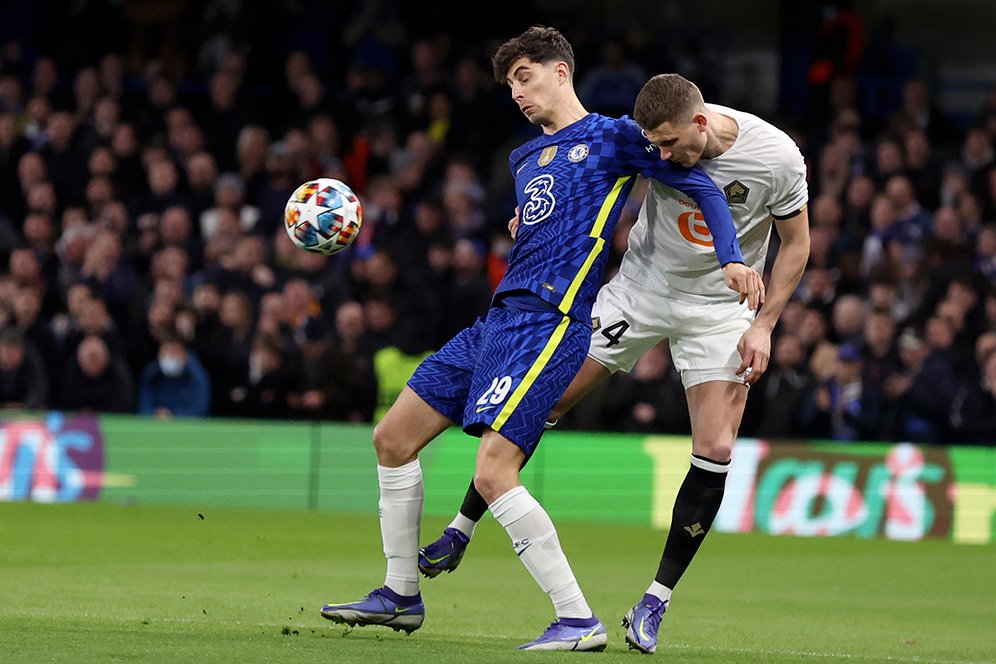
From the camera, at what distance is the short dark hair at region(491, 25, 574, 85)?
657 cm

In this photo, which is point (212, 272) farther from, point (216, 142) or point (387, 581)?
point (387, 581)

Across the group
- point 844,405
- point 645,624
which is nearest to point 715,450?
point 645,624

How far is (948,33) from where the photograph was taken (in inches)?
770

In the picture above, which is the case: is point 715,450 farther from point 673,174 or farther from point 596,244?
point 673,174

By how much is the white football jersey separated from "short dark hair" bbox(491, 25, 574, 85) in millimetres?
750

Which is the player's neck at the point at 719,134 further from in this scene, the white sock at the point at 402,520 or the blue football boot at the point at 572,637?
the blue football boot at the point at 572,637

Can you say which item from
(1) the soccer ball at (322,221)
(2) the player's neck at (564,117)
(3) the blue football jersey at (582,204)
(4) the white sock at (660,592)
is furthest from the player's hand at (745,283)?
(1) the soccer ball at (322,221)

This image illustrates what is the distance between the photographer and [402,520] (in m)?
6.63

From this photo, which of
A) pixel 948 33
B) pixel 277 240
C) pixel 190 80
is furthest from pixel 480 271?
pixel 948 33

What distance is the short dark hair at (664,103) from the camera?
6.39 m

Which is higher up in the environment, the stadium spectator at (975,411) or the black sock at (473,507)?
the black sock at (473,507)

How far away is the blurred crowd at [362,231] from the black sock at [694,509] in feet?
23.7

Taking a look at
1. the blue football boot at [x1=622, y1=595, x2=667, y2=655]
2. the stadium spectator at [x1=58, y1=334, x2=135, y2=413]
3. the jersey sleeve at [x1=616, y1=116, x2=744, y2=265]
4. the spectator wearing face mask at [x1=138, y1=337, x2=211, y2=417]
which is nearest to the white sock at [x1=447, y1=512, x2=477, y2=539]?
the blue football boot at [x1=622, y1=595, x2=667, y2=655]

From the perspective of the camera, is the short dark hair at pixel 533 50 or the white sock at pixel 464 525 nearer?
the short dark hair at pixel 533 50
